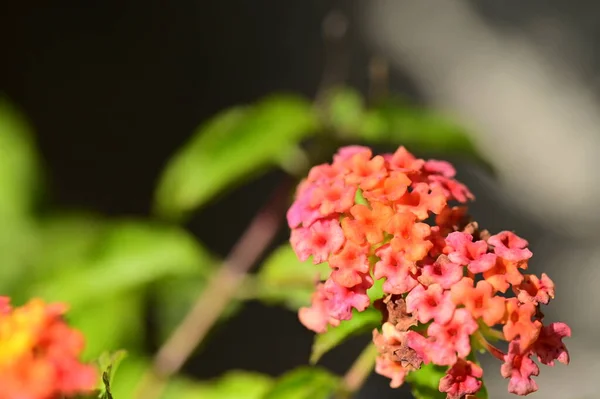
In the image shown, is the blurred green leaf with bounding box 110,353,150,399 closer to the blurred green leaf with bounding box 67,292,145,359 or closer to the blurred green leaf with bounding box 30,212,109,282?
the blurred green leaf with bounding box 67,292,145,359

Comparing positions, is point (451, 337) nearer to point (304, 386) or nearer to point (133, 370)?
point (304, 386)

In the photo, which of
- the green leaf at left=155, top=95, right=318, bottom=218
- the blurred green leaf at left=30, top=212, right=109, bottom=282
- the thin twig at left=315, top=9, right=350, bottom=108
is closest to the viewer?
the green leaf at left=155, top=95, right=318, bottom=218

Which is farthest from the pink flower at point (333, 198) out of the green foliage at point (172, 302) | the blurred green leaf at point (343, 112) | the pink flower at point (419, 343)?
the green foliage at point (172, 302)

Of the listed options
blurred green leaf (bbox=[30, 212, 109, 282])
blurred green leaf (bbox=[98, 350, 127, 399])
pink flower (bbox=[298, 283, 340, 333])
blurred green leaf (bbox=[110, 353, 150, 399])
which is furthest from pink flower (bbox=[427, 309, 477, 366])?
blurred green leaf (bbox=[30, 212, 109, 282])

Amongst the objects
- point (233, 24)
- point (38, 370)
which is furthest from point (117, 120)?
point (38, 370)

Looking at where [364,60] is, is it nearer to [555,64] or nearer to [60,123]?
[555,64]

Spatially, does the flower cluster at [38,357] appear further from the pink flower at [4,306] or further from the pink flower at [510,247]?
the pink flower at [510,247]

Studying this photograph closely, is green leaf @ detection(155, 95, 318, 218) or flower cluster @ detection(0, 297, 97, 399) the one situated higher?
green leaf @ detection(155, 95, 318, 218)
